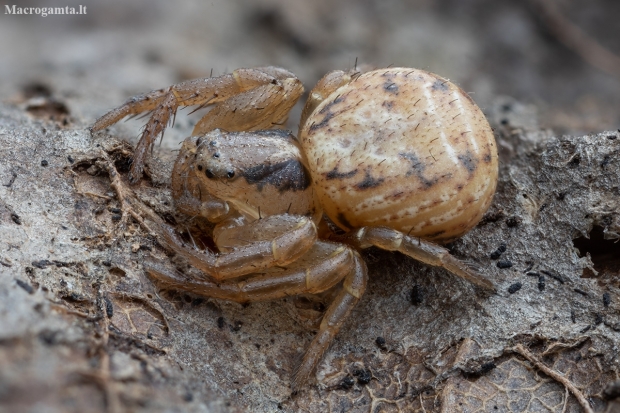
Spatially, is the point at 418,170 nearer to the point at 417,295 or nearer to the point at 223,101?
the point at 417,295

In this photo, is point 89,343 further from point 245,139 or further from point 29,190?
point 245,139

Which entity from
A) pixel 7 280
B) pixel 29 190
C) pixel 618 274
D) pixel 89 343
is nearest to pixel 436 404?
pixel 618 274

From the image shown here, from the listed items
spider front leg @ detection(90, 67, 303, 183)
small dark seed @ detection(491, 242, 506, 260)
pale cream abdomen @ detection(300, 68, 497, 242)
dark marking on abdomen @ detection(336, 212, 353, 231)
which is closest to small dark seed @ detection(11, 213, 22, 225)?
spider front leg @ detection(90, 67, 303, 183)

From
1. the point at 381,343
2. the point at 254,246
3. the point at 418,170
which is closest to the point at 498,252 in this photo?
the point at 418,170

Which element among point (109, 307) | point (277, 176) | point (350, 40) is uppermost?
point (277, 176)

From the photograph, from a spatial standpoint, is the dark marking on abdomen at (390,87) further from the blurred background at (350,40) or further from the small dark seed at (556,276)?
the blurred background at (350,40)

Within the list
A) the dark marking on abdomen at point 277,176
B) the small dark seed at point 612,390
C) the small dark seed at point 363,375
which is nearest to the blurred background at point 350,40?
the dark marking on abdomen at point 277,176

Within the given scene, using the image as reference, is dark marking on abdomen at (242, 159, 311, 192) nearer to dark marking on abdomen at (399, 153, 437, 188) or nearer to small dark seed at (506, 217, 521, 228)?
dark marking on abdomen at (399, 153, 437, 188)
